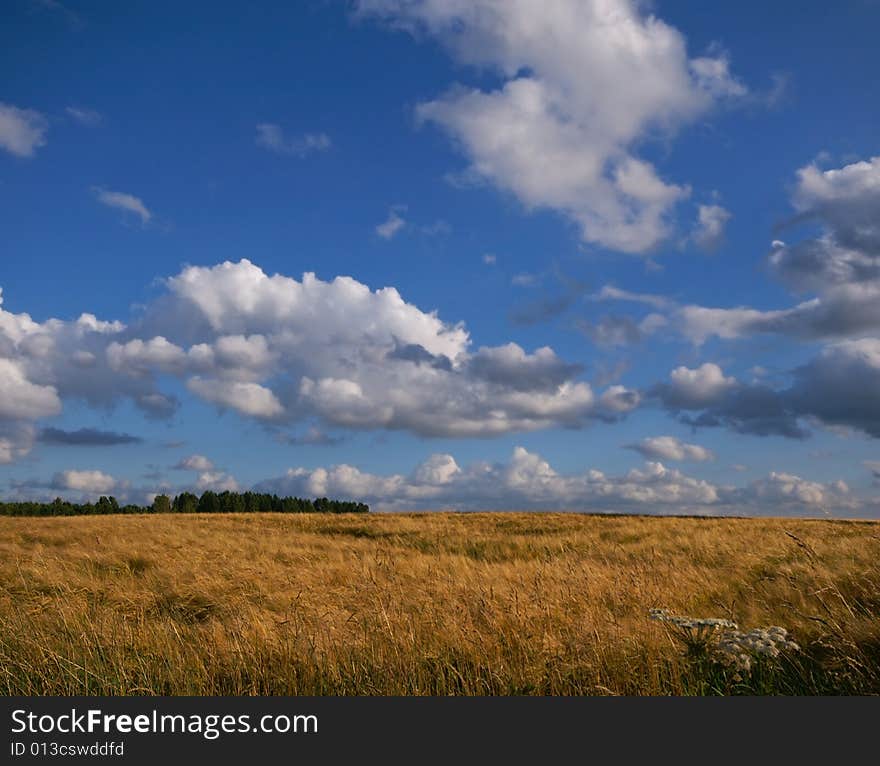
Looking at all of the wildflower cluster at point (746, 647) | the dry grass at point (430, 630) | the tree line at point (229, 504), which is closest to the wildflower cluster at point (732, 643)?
the wildflower cluster at point (746, 647)

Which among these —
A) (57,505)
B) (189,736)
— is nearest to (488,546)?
(189,736)

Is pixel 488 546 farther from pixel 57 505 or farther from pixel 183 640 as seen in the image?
pixel 57 505

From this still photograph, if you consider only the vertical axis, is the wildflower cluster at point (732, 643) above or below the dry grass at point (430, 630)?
above

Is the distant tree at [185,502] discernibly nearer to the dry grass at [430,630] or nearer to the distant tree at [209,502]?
the distant tree at [209,502]

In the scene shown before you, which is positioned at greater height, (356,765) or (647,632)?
(647,632)

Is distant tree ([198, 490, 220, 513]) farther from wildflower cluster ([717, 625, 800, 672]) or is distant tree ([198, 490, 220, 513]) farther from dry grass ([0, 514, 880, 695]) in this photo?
wildflower cluster ([717, 625, 800, 672])

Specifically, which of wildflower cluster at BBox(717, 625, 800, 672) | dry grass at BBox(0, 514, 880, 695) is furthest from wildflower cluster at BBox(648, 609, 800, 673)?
dry grass at BBox(0, 514, 880, 695)

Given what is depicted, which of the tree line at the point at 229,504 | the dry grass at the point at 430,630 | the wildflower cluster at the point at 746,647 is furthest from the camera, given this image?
the tree line at the point at 229,504

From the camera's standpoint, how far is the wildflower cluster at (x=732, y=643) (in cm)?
456

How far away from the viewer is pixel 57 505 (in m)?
79.5

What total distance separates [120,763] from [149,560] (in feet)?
39.2

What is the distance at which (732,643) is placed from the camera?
4676mm

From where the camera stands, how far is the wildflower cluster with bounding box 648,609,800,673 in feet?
15.0

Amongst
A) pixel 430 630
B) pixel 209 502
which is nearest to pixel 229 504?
pixel 209 502
